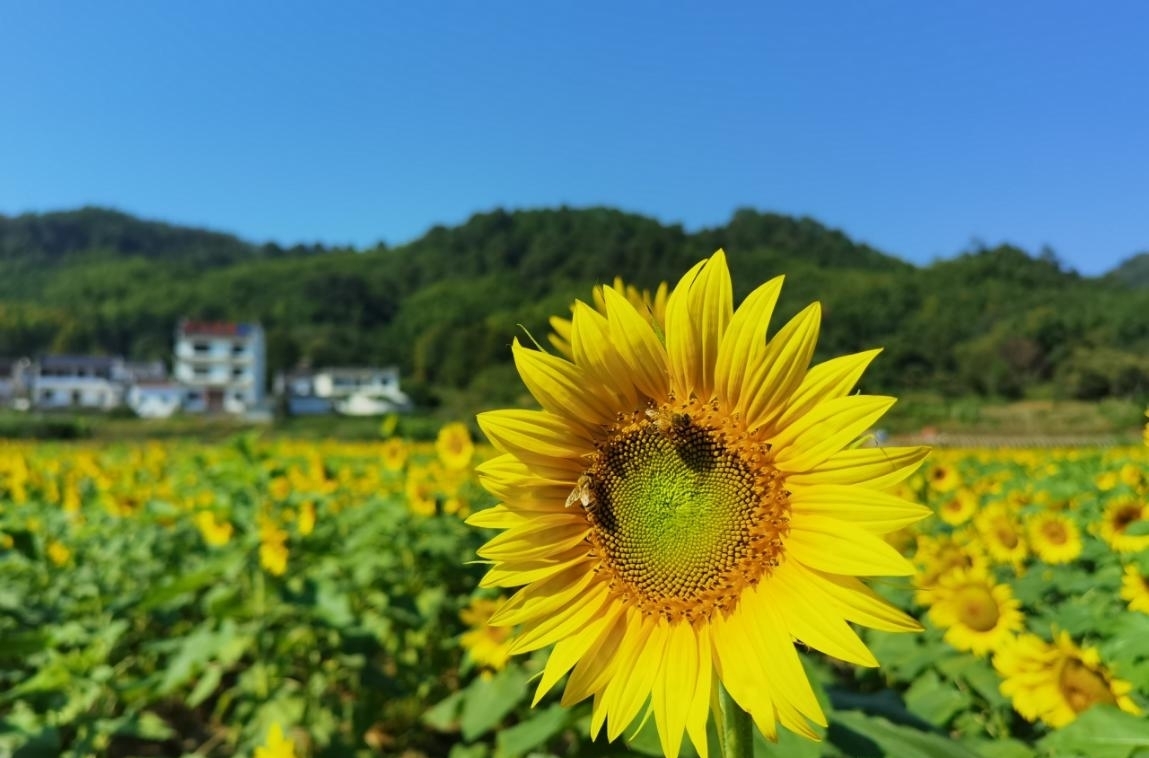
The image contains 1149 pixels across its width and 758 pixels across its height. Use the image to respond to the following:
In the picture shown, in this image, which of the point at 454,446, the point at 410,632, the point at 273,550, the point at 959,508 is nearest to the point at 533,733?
the point at 273,550

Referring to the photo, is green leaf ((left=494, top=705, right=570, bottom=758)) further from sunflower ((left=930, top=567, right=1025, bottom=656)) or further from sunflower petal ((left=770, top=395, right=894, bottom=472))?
sunflower ((left=930, top=567, right=1025, bottom=656))

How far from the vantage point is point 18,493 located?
19.7 feet

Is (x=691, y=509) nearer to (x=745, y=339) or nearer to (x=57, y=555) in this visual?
(x=745, y=339)

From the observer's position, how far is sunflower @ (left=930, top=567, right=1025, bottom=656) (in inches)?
104

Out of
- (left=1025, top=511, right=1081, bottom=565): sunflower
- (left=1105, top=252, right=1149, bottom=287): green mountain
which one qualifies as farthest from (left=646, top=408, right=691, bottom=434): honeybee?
(left=1105, top=252, right=1149, bottom=287): green mountain

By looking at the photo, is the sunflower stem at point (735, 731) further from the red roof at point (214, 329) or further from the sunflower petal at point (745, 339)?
the red roof at point (214, 329)

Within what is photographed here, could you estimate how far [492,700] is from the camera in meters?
2.55

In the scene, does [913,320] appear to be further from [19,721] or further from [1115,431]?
[19,721]

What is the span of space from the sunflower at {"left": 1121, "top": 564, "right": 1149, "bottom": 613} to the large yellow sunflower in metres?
0.89

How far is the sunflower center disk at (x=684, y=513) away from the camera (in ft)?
3.75

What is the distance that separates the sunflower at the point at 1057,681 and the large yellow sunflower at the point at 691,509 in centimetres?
105

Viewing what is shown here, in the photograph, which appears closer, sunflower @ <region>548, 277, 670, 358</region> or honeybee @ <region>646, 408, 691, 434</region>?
honeybee @ <region>646, 408, 691, 434</region>

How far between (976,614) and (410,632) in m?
2.91

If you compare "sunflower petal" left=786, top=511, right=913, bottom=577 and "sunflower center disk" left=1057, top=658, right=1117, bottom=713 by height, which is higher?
"sunflower petal" left=786, top=511, right=913, bottom=577
